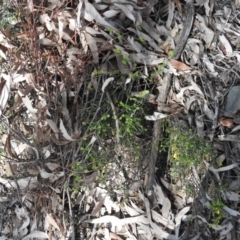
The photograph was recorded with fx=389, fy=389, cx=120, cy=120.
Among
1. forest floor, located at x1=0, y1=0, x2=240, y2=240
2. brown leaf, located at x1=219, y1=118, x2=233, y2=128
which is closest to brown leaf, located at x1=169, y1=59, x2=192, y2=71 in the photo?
forest floor, located at x1=0, y1=0, x2=240, y2=240

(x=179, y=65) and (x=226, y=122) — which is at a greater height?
(x=179, y=65)

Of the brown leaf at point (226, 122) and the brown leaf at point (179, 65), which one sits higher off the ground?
the brown leaf at point (179, 65)

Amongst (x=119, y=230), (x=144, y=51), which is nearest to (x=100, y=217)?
(x=119, y=230)

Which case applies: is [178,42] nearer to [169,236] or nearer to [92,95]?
[92,95]

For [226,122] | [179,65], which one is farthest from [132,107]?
[226,122]

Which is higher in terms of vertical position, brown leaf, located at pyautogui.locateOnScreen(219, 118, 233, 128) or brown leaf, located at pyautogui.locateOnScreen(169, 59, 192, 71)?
brown leaf, located at pyautogui.locateOnScreen(169, 59, 192, 71)

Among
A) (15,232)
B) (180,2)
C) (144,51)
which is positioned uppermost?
(180,2)

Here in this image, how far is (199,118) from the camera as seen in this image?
1.70 m

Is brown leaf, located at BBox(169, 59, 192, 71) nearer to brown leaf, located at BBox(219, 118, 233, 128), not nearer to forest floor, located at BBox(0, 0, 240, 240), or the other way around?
forest floor, located at BBox(0, 0, 240, 240)

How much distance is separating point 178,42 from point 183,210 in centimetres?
74

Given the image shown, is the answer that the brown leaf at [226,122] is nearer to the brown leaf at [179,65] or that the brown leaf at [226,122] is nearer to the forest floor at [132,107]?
the forest floor at [132,107]

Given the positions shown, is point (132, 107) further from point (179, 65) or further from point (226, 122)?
point (226, 122)

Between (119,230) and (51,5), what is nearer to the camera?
(51,5)

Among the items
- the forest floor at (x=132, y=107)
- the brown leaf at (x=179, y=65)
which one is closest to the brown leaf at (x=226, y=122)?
the forest floor at (x=132, y=107)
